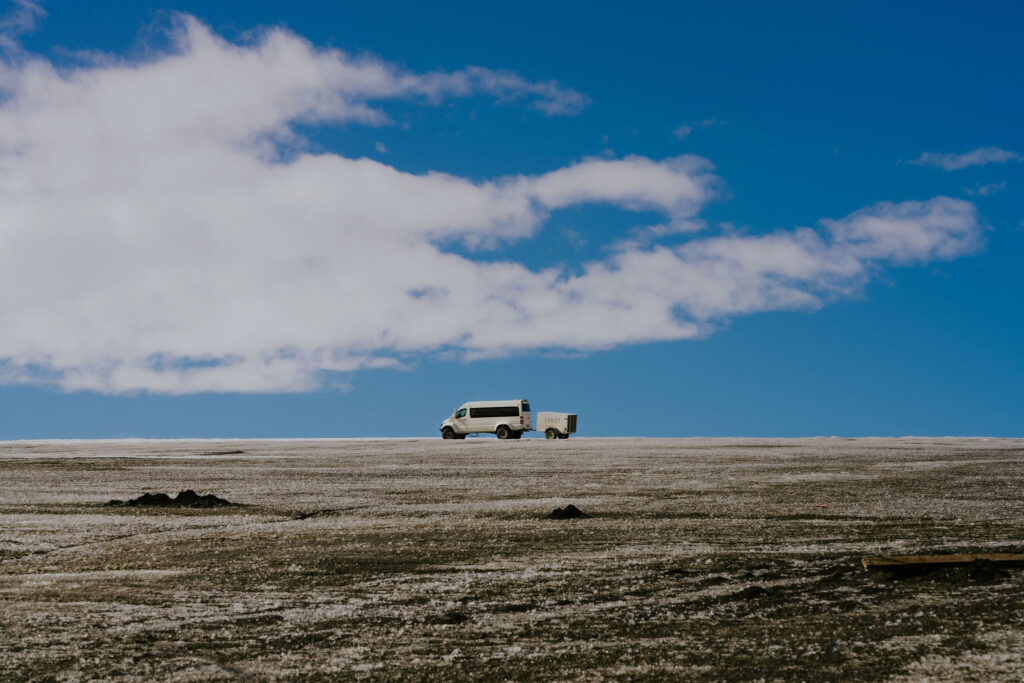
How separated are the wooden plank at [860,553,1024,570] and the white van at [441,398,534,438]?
34535 mm

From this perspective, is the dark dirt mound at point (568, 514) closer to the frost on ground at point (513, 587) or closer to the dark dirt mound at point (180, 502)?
the frost on ground at point (513, 587)

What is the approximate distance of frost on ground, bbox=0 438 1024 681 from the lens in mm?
4684

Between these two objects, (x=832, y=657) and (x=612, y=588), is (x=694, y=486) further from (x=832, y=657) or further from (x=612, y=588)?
(x=832, y=657)

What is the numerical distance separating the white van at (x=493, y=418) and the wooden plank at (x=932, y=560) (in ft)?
113

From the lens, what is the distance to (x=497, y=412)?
137 ft

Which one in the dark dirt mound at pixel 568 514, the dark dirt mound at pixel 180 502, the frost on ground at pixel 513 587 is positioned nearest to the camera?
the frost on ground at pixel 513 587

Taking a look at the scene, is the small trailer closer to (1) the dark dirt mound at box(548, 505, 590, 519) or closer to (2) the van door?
(2) the van door

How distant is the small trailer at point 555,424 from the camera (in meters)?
41.4

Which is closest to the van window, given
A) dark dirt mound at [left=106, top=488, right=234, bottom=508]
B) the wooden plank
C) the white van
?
the white van

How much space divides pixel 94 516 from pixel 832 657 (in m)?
9.90

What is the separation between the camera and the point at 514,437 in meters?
41.8

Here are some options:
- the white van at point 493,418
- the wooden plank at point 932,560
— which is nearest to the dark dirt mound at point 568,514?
the wooden plank at point 932,560

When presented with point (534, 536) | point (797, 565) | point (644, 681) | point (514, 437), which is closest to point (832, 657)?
point (644, 681)

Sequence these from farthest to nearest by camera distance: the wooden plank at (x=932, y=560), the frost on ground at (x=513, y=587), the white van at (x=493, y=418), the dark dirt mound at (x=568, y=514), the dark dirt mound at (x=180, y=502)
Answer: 1. the white van at (x=493, y=418)
2. the dark dirt mound at (x=180, y=502)
3. the dark dirt mound at (x=568, y=514)
4. the wooden plank at (x=932, y=560)
5. the frost on ground at (x=513, y=587)
